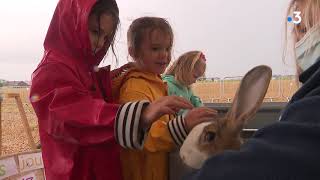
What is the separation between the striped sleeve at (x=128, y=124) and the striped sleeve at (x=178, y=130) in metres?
0.09

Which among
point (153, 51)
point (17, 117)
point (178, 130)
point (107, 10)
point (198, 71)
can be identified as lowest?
point (17, 117)

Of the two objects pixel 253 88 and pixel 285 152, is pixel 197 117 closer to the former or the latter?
pixel 253 88

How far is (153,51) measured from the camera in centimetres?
95

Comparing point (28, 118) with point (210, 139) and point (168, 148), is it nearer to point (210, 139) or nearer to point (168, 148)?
point (168, 148)

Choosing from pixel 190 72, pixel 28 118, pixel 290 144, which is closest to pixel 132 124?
pixel 290 144

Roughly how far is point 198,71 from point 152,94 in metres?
0.89

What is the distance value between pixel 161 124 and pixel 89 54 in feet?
0.68

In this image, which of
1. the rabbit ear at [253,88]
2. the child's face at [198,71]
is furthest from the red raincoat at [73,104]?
the child's face at [198,71]

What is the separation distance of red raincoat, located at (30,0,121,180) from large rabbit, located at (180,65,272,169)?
0.47 feet

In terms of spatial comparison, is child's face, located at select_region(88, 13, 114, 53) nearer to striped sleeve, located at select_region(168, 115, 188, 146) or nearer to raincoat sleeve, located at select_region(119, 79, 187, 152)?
raincoat sleeve, located at select_region(119, 79, 187, 152)

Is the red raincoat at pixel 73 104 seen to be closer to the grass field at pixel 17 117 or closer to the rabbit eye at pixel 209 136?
the rabbit eye at pixel 209 136

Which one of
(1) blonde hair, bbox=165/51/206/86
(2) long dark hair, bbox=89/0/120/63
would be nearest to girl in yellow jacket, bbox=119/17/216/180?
(2) long dark hair, bbox=89/0/120/63

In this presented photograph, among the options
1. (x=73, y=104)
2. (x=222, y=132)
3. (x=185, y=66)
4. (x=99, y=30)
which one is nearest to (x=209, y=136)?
(x=222, y=132)

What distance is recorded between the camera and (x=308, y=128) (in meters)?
0.32
